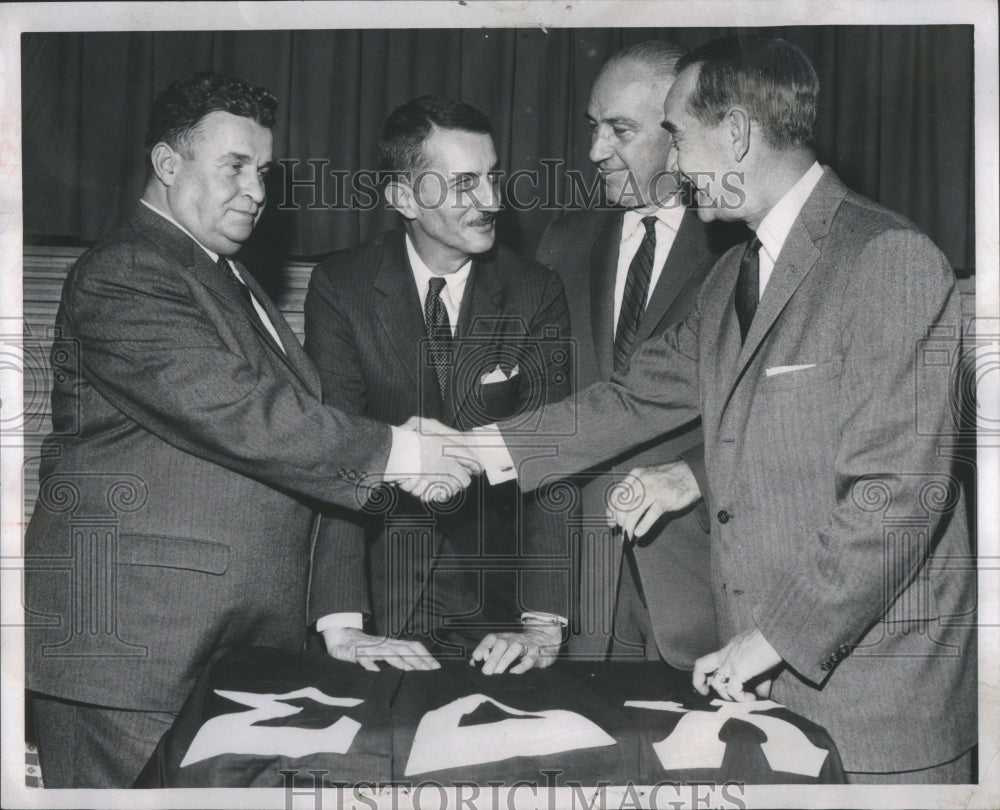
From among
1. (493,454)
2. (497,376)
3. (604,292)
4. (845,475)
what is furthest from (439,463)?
(845,475)

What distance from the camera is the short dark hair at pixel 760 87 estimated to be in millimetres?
2791

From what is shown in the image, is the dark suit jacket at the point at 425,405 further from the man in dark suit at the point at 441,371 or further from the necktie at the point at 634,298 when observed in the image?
the necktie at the point at 634,298

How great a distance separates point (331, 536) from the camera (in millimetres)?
2902

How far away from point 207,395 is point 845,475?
1.56 m

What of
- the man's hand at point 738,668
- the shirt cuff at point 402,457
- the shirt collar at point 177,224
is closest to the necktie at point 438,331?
the shirt cuff at point 402,457

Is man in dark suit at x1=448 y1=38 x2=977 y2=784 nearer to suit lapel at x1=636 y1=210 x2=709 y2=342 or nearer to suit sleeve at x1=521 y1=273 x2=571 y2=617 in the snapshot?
suit lapel at x1=636 y1=210 x2=709 y2=342

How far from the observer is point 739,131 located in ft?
9.13

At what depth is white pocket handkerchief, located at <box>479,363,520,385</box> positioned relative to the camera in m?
2.97

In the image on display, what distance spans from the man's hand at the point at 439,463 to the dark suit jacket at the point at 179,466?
10 centimetres

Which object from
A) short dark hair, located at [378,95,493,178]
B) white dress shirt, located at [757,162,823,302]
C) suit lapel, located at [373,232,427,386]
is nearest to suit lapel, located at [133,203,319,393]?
suit lapel, located at [373,232,427,386]

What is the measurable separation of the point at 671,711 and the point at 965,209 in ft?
5.22

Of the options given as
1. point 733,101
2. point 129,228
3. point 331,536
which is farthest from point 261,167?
point 733,101

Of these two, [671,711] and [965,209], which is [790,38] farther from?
[671,711]

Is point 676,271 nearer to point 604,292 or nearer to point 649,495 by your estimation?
point 604,292
